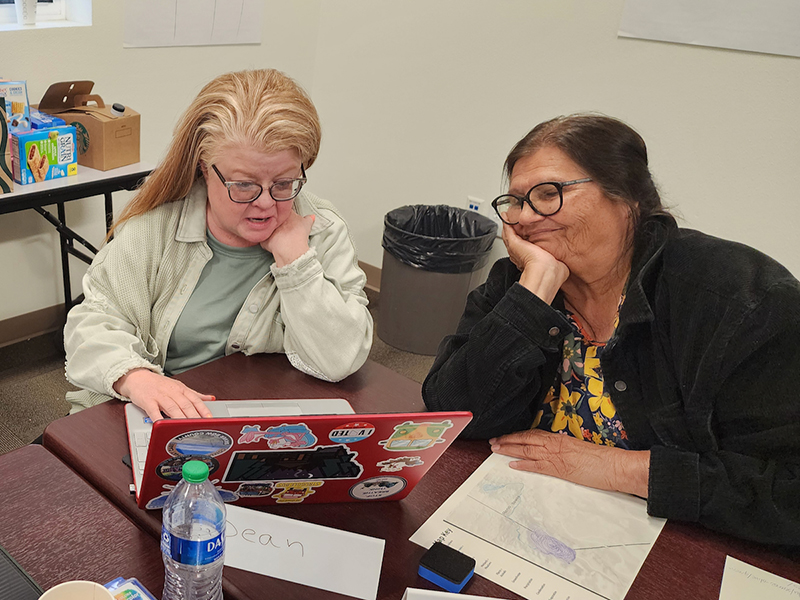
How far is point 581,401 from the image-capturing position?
4.57 ft

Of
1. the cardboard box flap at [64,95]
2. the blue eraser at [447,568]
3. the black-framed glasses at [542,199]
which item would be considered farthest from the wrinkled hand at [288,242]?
the cardboard box flap at [64,95]

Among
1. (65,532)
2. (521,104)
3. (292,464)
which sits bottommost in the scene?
(65,532)

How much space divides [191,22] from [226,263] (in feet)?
6.85

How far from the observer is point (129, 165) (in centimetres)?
273

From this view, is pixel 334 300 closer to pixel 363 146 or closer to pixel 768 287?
pixel 768 287

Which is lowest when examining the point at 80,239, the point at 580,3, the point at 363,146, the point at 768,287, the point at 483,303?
the point at 80,239

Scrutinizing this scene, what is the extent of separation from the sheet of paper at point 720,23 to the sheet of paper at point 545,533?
212cm

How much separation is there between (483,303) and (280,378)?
1.44 feet

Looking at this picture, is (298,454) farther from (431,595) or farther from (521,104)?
(521,104)

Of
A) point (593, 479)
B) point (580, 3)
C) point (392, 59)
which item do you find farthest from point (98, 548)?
point (392, 59)

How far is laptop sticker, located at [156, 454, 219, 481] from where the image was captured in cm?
92

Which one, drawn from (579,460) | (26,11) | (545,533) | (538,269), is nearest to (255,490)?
(545,533)

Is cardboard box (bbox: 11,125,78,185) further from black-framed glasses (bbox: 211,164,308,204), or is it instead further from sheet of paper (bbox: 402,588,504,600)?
sheet of paper (bbox: 402,588,504,600)

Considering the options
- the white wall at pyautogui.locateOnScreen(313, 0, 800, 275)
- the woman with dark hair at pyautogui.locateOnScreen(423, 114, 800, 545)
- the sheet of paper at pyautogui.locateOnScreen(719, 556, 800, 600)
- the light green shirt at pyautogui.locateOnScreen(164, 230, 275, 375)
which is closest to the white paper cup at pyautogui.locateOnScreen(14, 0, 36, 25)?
the white wall at pyautogui.locateOnScreen(313, 0, 800, 275)
